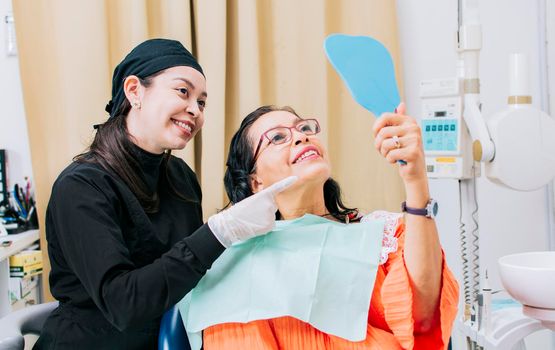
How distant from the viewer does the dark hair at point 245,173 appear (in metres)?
1.40

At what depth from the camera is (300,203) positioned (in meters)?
1.34

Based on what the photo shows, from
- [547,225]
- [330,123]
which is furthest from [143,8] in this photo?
[547,225]

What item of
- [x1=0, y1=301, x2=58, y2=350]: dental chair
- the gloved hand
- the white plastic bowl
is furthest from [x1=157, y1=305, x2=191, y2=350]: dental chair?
the white plastic bowl

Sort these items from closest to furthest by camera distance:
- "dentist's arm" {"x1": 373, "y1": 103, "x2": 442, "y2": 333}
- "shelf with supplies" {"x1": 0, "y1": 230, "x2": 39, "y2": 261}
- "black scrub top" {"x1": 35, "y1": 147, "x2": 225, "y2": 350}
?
"dentist's arm" {"x1": 373, "y1": 103, "x2": 442, "y2": 333}, "black scrub top" {"x1": 35, "y1": 147, "x2": 225, "y2": 350}, "shelf with supplies" {"x1": 0, "y1": 230, "x2": 39, "y2": 261}

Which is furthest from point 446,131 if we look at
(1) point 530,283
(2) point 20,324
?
(2) point 20,324

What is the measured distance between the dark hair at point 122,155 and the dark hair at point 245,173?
0.21 metres

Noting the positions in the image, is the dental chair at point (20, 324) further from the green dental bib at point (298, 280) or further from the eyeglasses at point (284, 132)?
the eyeglasses at point (284, 132)

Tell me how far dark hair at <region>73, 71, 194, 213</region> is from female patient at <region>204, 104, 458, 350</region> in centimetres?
23

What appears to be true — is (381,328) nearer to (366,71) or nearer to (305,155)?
(305,155)

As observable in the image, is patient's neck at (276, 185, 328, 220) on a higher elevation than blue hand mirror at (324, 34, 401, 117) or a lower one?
lower

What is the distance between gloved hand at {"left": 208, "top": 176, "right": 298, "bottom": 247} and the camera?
3.77 feet

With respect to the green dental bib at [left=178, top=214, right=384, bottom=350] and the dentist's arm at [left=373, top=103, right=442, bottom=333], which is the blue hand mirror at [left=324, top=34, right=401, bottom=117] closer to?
the dentist's arm at [left=373, top=103, right=442, bottom=333]

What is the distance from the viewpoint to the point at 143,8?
1817mm

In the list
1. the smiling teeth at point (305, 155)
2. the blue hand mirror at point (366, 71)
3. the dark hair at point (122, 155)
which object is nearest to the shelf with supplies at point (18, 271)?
the dark hair at point (122, 155)
